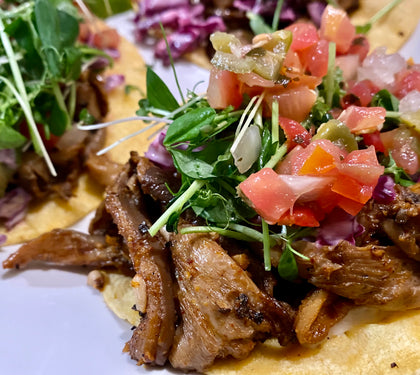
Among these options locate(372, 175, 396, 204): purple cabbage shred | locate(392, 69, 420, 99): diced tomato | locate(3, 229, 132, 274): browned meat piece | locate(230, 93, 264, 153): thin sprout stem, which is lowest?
locate(3, 229, 132, 274): browned meat piece

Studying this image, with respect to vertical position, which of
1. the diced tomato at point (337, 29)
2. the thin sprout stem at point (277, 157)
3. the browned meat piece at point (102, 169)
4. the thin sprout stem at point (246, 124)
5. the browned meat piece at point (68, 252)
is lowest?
the browned meat piece at point (68, 252)

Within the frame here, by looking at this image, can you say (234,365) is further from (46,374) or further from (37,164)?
(37,164)

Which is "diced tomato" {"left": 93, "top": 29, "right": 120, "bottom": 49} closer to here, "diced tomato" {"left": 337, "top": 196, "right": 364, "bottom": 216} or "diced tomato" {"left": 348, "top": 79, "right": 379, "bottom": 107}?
"diced tomato" {"left": 348, "top": 79, "right": 379, "bottom": 107}

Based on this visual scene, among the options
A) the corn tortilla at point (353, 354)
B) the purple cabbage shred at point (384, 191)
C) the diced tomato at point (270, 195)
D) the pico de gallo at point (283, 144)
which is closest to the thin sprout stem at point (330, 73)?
the pico de gallo at point (283, 144)

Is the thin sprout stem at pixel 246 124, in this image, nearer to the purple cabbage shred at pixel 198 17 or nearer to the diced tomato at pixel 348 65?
the diced tomato at pixel 348 65

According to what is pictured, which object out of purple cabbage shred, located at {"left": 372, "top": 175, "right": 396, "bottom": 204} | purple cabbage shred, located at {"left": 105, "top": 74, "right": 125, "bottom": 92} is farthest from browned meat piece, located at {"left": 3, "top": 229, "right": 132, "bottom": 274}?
purple cabbage shred, located at {"left": 105, "top": 74, "right": 125, "bottom": 92}

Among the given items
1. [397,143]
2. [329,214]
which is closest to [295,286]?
[329,214]
